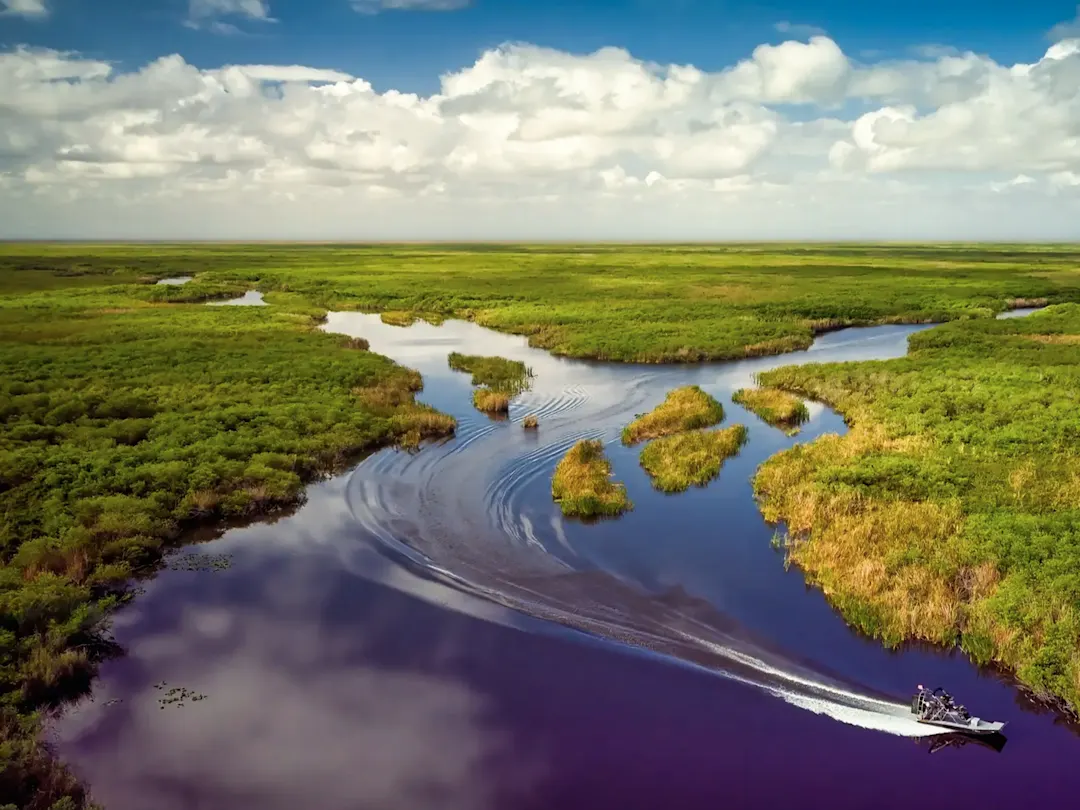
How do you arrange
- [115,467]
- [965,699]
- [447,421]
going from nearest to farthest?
[965,699] < [115,467] < [447,421]

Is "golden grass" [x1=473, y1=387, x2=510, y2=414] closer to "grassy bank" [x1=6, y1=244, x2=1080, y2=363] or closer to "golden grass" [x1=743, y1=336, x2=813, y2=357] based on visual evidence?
"grassy bank" [x1=6, y1=244, x2=1080, y2=363]

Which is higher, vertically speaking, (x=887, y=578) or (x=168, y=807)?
(x=887, y=578)

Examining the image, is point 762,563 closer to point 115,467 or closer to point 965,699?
point 965,699

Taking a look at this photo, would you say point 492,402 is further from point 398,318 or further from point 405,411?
point 398,318

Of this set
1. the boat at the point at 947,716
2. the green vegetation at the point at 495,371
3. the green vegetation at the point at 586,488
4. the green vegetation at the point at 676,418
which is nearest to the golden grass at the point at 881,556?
the boat at the point at 947,716

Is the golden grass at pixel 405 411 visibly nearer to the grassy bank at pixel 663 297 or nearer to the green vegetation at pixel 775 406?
the green vegetation at pixel 775 406

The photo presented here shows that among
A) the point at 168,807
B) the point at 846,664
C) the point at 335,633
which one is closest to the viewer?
the point at 168,807

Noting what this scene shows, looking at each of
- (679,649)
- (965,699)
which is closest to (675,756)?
(679,649)
